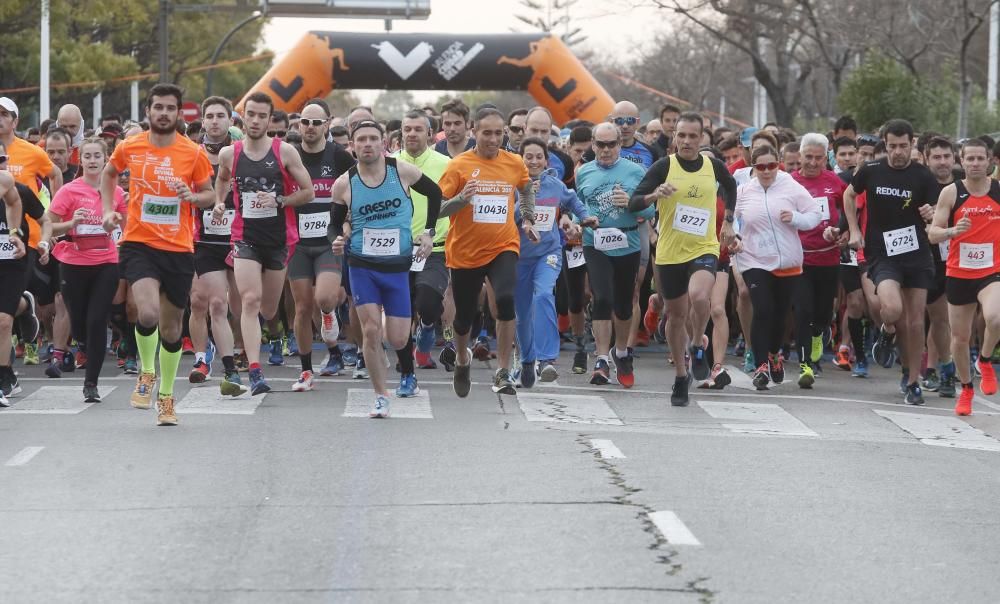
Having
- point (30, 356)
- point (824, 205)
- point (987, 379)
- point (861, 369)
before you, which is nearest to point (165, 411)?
point (30, 356)

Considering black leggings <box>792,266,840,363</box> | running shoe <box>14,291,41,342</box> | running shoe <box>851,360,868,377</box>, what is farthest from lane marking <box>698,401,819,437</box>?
running shoe <box>14,291,41,342</box>

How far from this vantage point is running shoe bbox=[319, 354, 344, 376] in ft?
50.6

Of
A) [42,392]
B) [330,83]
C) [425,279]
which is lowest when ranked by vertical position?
[42,392]

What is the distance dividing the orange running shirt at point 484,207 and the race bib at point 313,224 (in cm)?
133

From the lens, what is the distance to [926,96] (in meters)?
33.7

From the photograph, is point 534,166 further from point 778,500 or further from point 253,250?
point 778,500

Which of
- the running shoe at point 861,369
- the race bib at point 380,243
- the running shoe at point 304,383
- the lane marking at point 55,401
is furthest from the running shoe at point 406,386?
the running shoe at point 861,369

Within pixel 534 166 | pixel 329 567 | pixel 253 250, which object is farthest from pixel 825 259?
pixel 329 567

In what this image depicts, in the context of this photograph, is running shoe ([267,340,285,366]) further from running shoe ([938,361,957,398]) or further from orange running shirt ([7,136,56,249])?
running shoe ([938,361,957,398])

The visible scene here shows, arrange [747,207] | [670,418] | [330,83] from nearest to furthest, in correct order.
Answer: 1. [670,418]
2. [747,207]
3. [330,83]

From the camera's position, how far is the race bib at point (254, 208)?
12914 mm

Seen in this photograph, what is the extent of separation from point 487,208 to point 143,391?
266 centimetres

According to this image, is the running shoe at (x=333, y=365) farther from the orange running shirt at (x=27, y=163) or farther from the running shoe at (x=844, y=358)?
the running shoe at (x=844, y=358)

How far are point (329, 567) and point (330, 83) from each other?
2194cm
